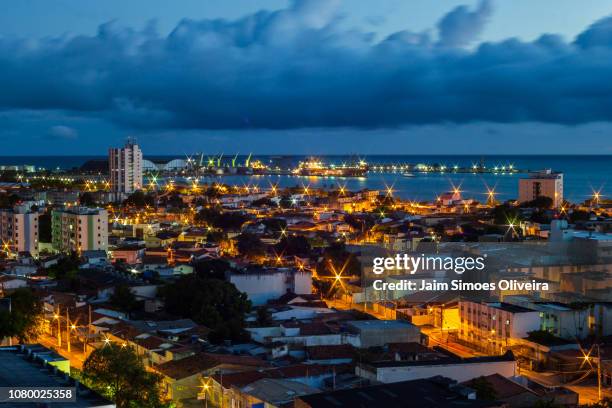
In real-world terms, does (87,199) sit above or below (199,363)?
above

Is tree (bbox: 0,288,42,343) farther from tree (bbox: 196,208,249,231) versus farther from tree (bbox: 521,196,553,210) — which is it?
tree (bbox: 521,196,553,210)

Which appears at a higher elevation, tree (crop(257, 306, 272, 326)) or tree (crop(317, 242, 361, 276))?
tree (crop(317, 242, 361, 276))

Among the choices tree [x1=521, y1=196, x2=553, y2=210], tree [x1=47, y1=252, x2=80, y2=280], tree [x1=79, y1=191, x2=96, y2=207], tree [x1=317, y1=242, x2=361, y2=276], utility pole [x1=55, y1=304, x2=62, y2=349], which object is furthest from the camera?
tree [x1=79, y1=191, x2=96, y2=207]

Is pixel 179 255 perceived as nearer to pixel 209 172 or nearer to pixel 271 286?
pixel 271 286

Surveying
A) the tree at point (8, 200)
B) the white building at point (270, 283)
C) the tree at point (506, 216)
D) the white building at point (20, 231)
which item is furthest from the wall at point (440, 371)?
the tree at point (8, 200)

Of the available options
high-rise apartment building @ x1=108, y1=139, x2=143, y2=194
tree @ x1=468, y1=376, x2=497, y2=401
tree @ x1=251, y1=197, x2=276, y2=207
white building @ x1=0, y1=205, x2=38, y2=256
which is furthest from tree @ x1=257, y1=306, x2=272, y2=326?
high-rise apartment building @ x1=108, y1=139, x2=143, y2=194

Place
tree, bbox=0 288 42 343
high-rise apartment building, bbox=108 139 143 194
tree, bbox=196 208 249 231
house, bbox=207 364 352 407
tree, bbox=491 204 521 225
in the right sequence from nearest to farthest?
house, bbox=207 364 352 407, tree, bbox=0 288 42 343, tree, bbox=491 204 521 225, tree, bbox=196 208 249 231, high-rise apartment building, bbox=108 139 143 194

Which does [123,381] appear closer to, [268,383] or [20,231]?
[268,383]

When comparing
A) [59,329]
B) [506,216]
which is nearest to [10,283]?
[59,329]
